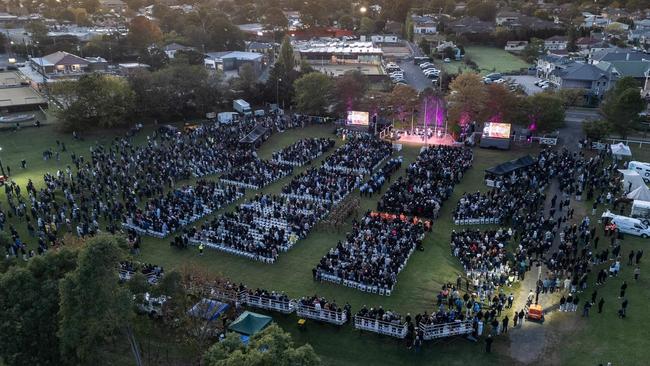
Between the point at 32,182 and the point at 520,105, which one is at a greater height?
the point at 520,105

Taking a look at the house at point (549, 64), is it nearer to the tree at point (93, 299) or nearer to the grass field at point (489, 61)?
the grass field at point (489, 61)

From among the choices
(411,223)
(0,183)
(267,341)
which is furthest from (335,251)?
(0,183)

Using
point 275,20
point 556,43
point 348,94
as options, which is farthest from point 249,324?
point 275,20

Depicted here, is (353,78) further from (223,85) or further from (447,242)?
(447,242)

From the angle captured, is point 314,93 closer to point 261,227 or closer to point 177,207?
point 177,207

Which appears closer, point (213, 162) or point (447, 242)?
point (447, 242)

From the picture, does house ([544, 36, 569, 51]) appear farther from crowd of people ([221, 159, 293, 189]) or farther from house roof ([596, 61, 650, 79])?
crowd of people ([221, 159, 293, 189])
